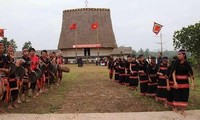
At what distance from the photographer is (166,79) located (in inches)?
422

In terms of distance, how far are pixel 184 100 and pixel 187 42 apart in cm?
1650

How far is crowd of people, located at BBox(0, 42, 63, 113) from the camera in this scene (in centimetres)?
996

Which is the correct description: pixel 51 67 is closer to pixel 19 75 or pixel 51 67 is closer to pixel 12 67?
pixel 19 75

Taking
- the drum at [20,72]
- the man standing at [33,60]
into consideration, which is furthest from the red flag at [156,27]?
the drum at [20,72]

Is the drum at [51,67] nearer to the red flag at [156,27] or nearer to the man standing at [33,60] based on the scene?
the man standing at [33,60]

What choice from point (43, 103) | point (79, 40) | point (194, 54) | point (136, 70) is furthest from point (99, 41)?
point (43, 103)

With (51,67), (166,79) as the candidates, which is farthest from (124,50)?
(166,79)

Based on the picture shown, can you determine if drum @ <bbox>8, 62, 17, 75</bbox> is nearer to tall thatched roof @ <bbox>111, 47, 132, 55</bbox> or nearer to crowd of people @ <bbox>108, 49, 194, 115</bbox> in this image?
crowd of people @ <bbox>108, 49, 194, 115</bbox>

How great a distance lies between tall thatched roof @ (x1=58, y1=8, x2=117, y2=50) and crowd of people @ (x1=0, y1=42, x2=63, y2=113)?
4430 cm

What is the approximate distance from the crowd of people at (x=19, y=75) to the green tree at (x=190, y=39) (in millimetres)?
12993

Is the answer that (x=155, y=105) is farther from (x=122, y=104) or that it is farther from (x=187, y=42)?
(x=187, y=42)

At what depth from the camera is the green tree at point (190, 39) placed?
988 inches

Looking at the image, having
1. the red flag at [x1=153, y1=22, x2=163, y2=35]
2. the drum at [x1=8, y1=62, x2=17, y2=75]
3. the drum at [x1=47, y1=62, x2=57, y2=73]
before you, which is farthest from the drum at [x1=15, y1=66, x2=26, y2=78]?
the red flag at [x1=153, y1=22, x2=163, y2=35]

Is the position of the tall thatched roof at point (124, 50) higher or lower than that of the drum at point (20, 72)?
higher
